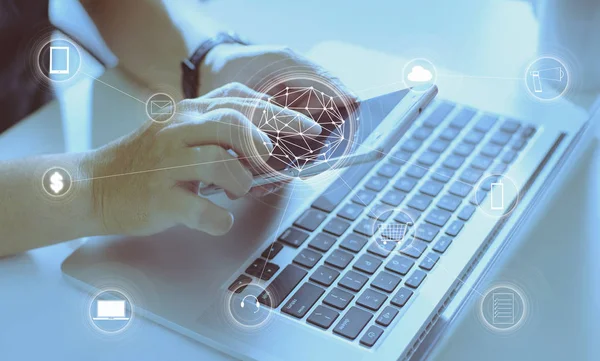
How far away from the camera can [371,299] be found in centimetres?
43

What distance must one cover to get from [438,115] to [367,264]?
6.7 inches

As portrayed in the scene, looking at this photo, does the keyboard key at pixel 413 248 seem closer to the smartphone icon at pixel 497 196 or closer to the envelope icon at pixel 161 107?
the smartphone icon at pixel 497 196

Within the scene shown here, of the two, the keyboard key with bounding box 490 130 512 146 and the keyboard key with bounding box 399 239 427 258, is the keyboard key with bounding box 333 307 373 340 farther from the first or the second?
the keyboard key with bounding box 490 130 512 146

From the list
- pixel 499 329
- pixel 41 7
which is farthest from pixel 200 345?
pixel 41 7

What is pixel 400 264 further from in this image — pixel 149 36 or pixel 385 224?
pixel 149 36

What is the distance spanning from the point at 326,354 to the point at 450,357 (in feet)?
0.24

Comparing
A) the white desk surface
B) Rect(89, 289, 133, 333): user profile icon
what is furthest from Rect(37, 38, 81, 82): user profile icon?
Rect(89, 289, 133, 333): user profile icon

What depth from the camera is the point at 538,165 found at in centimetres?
52

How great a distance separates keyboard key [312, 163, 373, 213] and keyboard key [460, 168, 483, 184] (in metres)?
0.07

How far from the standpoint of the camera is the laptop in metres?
0.42

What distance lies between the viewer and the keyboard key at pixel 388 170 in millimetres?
522

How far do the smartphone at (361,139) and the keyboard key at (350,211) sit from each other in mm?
28

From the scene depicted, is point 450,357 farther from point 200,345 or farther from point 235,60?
point 235,60
